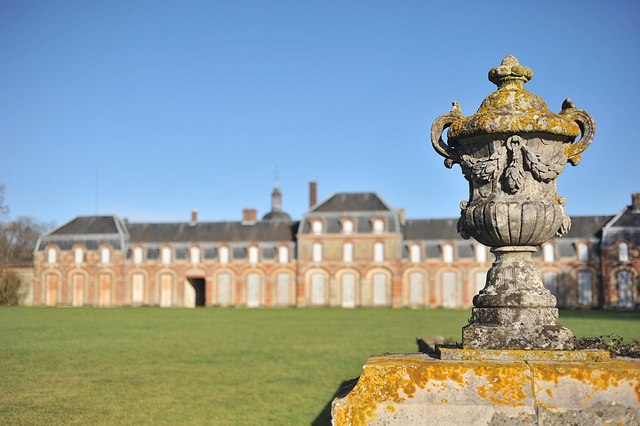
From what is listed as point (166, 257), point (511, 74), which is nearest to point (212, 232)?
point (166, 257)

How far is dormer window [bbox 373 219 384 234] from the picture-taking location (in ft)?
148

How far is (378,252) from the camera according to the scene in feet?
148

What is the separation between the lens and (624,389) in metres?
3.45

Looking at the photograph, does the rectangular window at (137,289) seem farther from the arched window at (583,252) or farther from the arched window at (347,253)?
the arched window at (583,252)

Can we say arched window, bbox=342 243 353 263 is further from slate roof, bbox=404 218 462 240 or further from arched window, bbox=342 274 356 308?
slate roof, bbox=404 218 462 240

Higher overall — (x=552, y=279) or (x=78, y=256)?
(x=78, y=256)

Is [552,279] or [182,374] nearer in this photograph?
[182,374]

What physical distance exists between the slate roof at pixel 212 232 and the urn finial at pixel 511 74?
1707 inches

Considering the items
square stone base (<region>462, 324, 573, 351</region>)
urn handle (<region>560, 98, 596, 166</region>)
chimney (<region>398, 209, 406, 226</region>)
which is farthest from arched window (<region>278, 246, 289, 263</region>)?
square stone base (<region>462, 324, 573, 351</region>)

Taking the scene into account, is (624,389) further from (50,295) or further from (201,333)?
(50,295)

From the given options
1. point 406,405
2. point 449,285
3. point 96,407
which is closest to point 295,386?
point 96,407

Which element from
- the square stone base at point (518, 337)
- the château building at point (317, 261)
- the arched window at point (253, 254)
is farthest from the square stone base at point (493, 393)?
the arched window at point (253, 254)

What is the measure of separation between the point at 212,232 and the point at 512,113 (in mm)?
46538

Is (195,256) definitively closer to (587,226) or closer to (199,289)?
(199,289)
